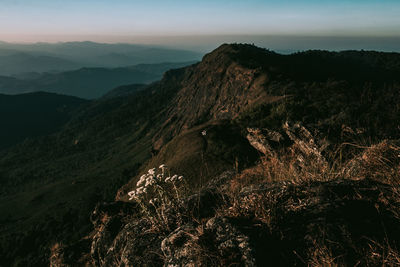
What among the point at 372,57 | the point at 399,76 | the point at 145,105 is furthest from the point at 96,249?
the point at 145,105

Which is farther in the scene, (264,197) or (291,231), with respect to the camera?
(264,197)

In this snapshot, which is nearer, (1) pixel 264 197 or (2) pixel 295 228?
(2) pixel 295 228

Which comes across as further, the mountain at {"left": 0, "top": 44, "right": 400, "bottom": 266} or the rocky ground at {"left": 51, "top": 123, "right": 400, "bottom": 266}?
the mountain at {"left": 0, "top": 44, "right": 400, "bottom": 266}

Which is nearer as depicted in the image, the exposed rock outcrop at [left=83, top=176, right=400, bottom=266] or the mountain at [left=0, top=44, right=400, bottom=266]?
the exposed rock outcrop at [left=83, top=176, right=400, bottom=266]

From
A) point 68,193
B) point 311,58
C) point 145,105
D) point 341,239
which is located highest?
point 311,58

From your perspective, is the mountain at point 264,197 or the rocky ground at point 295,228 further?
the mountain at point 264,197

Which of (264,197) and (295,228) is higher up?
(264,197)

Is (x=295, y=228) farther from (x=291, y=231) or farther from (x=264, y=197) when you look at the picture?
(x=264, y=197)

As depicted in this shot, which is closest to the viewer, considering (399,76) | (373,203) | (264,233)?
(264,233)

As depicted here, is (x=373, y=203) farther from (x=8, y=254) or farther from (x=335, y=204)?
(x=8, y=254)

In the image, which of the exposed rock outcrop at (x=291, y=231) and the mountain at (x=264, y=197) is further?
the mountain at (x=264, y=197)

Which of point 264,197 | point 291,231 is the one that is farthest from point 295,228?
→ point 264,197
